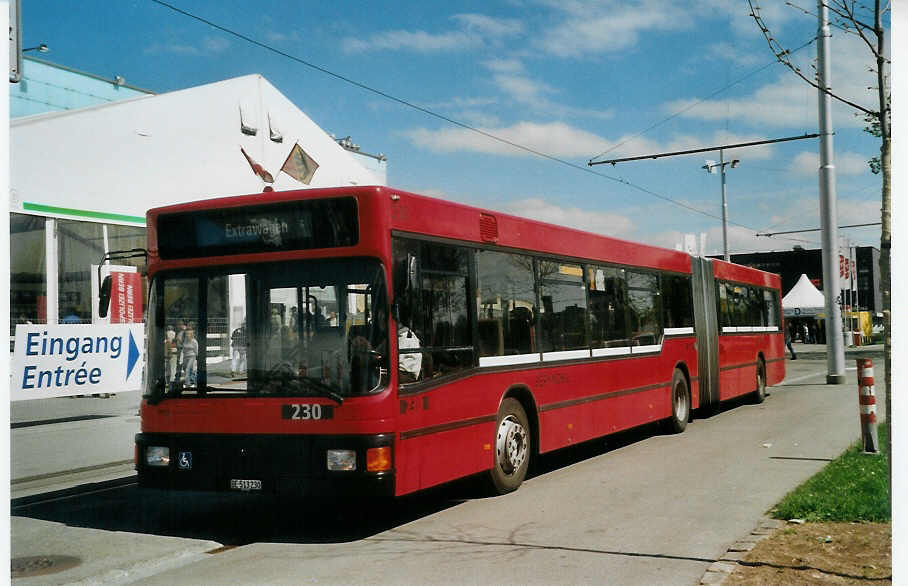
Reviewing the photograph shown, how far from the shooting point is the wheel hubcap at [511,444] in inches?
362

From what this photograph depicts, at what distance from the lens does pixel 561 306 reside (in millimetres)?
10766

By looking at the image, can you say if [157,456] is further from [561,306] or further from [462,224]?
[561,306]

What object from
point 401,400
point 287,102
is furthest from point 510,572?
point 287,102

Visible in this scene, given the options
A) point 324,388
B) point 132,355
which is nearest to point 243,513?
point 324,388

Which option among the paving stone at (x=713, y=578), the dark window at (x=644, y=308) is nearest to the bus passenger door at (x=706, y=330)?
the dark window at (x=644, y=308)

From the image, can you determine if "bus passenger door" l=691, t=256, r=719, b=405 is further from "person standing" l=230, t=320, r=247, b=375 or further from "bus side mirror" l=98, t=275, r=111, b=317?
"bus side mirror" l=98, t=275, r=111, b=317

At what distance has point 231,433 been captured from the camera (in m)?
7.46

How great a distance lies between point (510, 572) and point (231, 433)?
2.67 m

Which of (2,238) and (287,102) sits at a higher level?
(287,102)

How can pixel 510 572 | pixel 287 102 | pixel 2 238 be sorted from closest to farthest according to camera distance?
pixel 510 572 → pixel 2 238 → pixel 287 102

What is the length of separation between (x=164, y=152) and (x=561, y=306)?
13533 millimetres

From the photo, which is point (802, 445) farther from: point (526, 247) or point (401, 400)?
point (401, 400)

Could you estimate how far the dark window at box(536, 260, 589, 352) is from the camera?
10328mm

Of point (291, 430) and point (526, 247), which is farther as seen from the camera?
point (526, 247)
